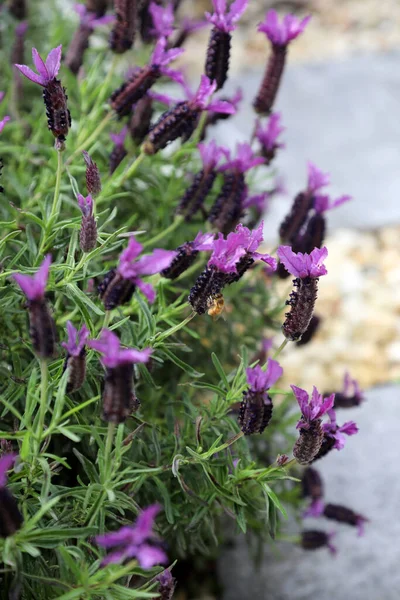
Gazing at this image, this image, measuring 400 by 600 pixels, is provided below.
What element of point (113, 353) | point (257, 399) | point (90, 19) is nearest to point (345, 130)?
point (90, 19)

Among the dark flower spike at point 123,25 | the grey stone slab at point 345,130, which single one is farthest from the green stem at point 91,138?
the grey stone slab at point 345,130

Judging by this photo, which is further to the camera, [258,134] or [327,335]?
[327,335]

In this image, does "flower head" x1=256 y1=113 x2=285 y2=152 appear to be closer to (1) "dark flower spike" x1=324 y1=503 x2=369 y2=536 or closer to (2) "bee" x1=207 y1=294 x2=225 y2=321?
(2) "bee" x1=207 y1=294 x2=225 y2=321

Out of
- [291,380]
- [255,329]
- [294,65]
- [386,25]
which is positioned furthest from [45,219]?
[386,25]

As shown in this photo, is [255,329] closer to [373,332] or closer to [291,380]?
[291,380]

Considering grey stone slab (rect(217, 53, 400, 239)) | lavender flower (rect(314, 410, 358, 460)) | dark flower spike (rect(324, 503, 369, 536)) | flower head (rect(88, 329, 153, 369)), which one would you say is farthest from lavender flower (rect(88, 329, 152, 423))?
grey stone slab (rect(217, 53, 400, 239))

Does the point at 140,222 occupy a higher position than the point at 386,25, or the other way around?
the point at 140,222

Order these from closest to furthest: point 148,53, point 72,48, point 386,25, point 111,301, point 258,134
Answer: point 111,301 < point 258,134 < point 72,48 < point 148,53 < point 386,25

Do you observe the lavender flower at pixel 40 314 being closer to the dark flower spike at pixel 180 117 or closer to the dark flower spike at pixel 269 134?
the dark flower spike at pixel 180 117
